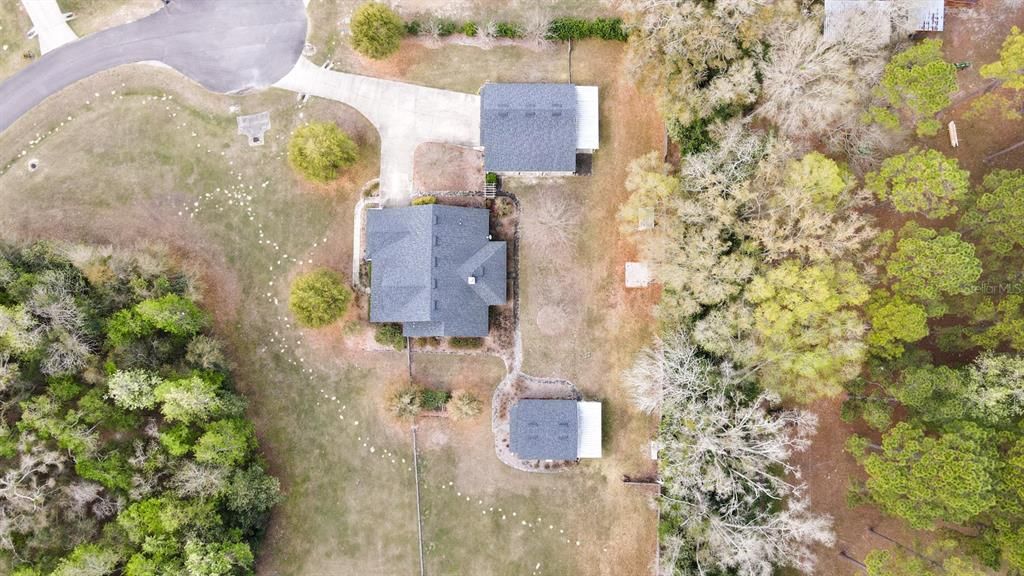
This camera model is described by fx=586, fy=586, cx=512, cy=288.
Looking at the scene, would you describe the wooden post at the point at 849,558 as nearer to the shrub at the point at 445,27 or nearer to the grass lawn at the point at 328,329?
the grass lawn at the point at 328,329

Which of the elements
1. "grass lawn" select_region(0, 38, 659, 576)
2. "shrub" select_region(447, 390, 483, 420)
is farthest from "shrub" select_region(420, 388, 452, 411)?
"grass lawn" select_region(0, 38, 659, 576)

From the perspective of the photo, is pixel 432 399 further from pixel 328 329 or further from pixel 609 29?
pixel 609 29

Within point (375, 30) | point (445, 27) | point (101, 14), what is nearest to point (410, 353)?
point (375, 30)

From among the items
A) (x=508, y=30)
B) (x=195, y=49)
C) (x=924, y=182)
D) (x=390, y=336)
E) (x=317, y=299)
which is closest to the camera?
(x=924, y=182)

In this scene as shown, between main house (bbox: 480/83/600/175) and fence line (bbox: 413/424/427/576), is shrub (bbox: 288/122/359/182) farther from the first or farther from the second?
fence line (bbox: 413/424/427/576)

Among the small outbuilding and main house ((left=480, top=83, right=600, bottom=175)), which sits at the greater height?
the small outbuilding
